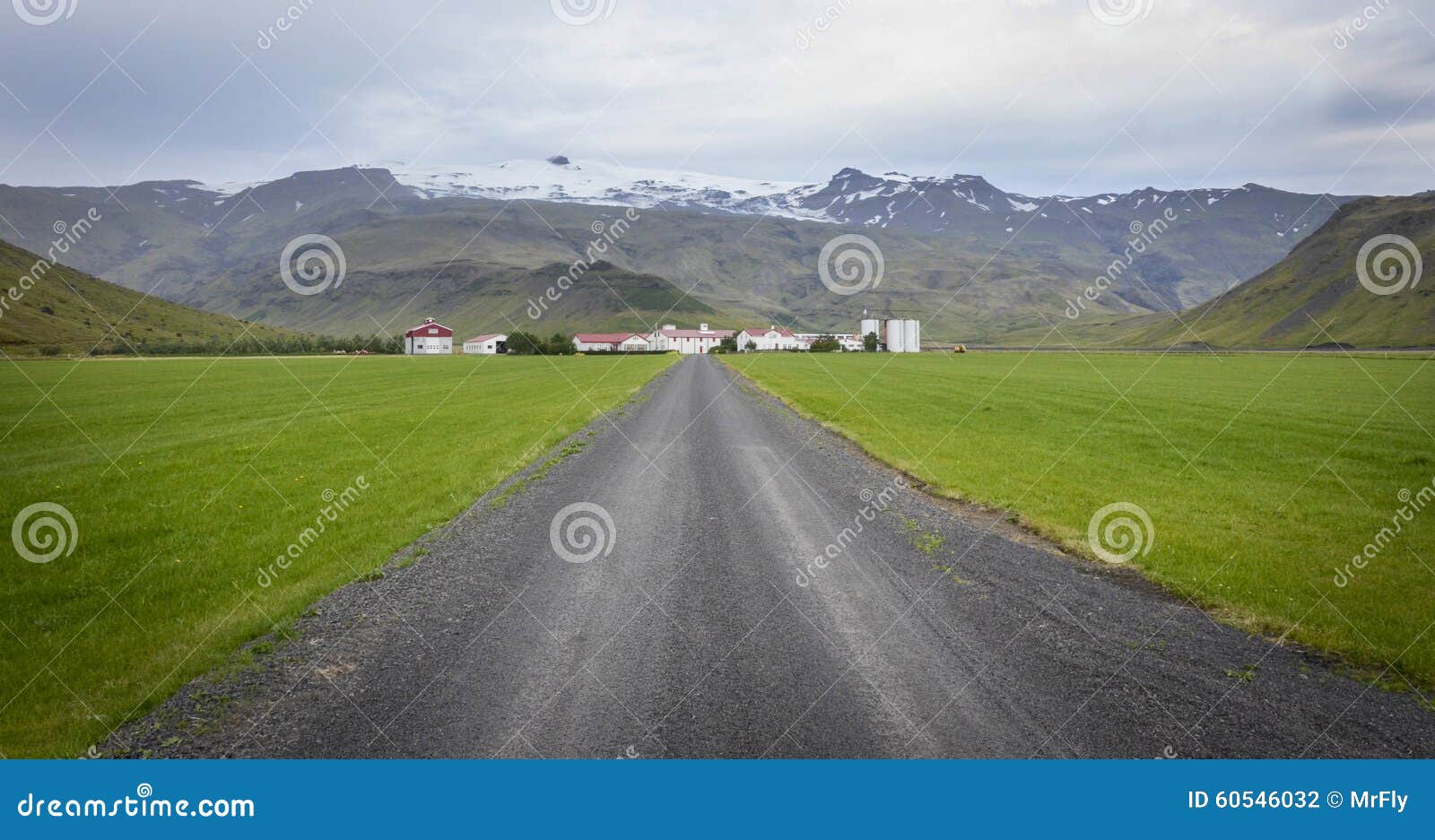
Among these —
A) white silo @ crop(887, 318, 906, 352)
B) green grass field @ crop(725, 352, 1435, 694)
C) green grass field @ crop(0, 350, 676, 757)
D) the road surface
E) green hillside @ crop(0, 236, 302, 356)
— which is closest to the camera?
the road surface

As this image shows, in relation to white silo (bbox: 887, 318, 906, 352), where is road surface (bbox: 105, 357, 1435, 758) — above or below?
below

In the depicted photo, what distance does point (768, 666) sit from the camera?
750 cm

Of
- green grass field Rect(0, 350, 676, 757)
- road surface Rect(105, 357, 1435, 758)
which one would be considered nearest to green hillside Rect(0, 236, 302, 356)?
green grass field Rect(0, 350, 676, 757)

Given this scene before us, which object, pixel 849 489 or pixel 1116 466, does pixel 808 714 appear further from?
pixel 1116 466

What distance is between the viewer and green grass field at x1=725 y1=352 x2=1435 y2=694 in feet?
31.6

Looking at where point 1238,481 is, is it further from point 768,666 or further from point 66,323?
point 66,323

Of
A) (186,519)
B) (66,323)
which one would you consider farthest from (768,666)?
(66,323)

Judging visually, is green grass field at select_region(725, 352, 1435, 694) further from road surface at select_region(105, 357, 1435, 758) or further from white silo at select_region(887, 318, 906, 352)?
white silo at select_region(887, 318, 906, 352)

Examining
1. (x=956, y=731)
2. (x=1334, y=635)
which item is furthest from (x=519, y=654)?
(x=1334, y=635)

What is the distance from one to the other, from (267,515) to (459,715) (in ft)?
36.6

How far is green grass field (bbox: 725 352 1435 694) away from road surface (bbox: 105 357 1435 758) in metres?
1.32

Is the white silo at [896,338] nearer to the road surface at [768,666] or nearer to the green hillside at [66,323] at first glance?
the green hillside at [66,323]

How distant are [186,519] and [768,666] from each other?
13.1 meters

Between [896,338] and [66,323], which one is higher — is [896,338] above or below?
below
